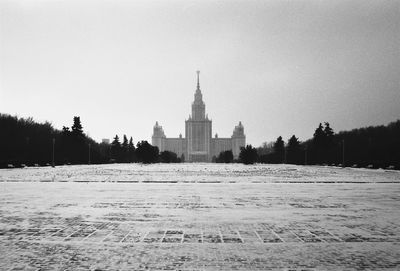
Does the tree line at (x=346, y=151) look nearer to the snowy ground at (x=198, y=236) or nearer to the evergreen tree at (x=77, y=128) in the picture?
the snowy ground at (x=198, y=236)

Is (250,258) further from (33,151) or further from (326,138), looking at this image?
(326,138)

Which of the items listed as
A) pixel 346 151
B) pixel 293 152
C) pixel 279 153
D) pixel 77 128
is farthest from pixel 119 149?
pixel 346 151

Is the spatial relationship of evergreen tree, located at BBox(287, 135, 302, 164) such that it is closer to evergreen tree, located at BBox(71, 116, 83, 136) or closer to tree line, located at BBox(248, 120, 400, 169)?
tree line, located at BBox(248, 120, 400, 169)

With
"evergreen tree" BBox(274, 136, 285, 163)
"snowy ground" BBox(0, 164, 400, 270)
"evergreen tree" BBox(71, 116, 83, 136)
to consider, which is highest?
"evergreen tree" BBox(71, 116, 83, 136)

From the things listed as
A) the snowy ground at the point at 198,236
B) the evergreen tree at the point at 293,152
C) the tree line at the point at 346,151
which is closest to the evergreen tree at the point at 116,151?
the tree line at the point at 346,151

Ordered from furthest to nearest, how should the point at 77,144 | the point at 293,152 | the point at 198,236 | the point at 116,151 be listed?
1. the point at 116,151
2. the point at 293,152
3. the point at 77,144
4. the point at 198,236

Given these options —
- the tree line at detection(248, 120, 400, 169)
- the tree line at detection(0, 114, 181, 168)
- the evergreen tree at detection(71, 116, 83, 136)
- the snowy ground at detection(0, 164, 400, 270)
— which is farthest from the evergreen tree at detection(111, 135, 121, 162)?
the snowy ground at detection(0, 164, 400, 270)

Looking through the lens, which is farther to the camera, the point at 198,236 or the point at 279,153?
the point at 279,153

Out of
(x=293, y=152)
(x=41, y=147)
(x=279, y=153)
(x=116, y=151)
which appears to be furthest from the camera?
(x=116, y=151)

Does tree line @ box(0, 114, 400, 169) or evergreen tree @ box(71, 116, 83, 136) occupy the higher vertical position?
evergreen tree @ box(71, 116, 83, 136)

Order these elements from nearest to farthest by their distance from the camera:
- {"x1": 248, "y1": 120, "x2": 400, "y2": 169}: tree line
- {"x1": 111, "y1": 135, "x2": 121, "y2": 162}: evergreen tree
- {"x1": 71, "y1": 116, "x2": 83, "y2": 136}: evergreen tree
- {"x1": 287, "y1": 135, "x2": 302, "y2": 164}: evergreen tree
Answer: {"x1": 248, "y1": 120, "x2": 400, "y2": 169}: tree line → {"x1": 71, "y1": 116, "x2": 83, "y2": 136}: evergreen tree → {"x1": 287, "y1": 135, "x2": 302, "y2": 164}: evergreen tree → {"x1": 111, "y1": 135, "x2": 121, "y2": 162}: evergreen tree

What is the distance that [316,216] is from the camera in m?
11.8

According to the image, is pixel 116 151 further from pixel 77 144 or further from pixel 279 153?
pixel 279 153

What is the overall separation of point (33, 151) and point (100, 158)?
31.2 metres
